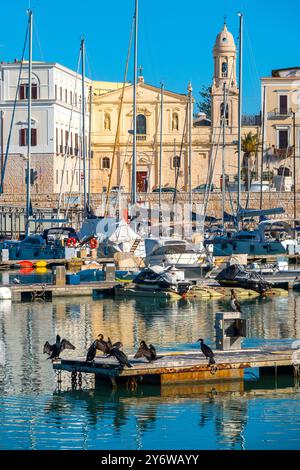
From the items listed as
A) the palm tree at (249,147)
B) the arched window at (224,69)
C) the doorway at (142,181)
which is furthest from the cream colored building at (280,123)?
the doorway at (142,181)

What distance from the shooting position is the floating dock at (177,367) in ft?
91.0

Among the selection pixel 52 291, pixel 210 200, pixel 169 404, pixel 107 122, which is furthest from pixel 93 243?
pixel 107 122

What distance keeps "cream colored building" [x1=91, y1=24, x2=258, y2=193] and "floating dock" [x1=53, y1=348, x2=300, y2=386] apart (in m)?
67.9

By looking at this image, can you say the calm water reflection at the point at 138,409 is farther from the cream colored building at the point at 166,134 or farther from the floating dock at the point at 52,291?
the cream colored building at the point at 166,134

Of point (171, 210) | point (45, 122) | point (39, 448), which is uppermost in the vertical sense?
point (45, 122)

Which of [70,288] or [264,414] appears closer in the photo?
[264,414]

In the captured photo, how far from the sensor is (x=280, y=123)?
9681cm

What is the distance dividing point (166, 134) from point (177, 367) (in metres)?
73.4

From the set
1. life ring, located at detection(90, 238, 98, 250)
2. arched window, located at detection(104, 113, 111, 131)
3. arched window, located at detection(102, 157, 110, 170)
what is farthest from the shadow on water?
arched window, located at detection(104, 113, 111, 131)

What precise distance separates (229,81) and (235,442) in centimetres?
7399

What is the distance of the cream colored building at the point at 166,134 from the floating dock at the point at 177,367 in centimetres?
6787
